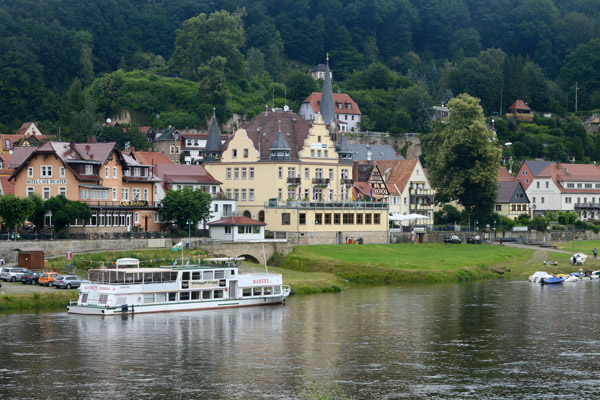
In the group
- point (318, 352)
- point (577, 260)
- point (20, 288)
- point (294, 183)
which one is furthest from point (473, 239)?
point (318, 352)

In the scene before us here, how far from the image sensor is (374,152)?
554 feet

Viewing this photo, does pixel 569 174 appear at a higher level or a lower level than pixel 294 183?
higher

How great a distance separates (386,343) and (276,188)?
188ft

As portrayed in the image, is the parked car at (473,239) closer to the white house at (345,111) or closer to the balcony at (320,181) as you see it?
the balcony at (320,181)

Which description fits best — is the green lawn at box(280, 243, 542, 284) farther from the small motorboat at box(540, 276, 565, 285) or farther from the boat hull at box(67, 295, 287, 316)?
the boat hull at box(67, 295, 287, 316)

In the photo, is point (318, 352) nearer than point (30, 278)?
Yes

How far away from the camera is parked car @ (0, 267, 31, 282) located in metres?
83.5

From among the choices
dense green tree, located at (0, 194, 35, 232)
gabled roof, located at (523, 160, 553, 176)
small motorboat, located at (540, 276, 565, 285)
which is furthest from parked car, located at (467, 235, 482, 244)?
dense green tree, located at (0, 194, 35, 232)

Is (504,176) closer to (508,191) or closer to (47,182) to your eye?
(508,191)

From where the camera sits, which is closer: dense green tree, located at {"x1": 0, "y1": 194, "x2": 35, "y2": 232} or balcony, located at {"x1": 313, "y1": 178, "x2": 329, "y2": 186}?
dense green tree, located at {"x1": 0, "y1": 194, "x2": 35, "y2": 232}

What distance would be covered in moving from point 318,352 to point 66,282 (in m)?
28.0

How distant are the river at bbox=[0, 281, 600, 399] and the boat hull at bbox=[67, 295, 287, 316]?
3.71 feet

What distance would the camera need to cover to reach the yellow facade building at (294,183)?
117750 millimetres

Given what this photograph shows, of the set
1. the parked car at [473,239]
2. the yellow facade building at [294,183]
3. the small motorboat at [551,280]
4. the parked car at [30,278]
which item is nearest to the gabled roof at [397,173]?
the yellow facade building at [294,183]
